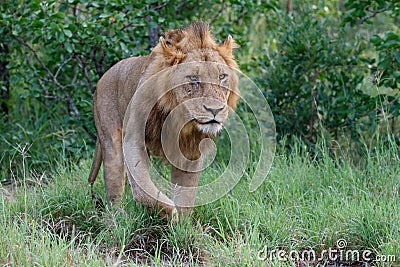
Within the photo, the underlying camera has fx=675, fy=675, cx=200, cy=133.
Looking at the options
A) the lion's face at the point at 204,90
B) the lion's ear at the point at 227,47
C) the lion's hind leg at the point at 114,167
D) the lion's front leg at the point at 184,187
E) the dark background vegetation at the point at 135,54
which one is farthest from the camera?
the dark background vegetation at the point at 135,54

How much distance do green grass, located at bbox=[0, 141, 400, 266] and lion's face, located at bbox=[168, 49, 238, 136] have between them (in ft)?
1.92

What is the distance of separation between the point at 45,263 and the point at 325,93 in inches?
137

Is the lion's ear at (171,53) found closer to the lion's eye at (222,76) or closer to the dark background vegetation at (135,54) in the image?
the lion's eye at (222,76)

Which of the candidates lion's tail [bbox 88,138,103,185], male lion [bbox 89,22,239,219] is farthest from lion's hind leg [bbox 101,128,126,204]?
lion's tail [bbox 88,138,103,185]

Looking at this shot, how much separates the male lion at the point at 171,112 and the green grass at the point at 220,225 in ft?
0.60

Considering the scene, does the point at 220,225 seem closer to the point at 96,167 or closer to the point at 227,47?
the point at 227,47

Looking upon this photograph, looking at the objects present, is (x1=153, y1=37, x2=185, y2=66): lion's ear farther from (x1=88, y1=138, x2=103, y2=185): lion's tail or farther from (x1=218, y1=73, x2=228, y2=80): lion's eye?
(x1=88, y1=138, x2=103, y2=185): lion's tail

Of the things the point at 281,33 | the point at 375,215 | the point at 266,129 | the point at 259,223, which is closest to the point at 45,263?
the point at 259,223

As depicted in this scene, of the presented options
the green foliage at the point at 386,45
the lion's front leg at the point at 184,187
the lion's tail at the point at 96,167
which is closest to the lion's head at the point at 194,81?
the lion's front leg at the point at 184,187

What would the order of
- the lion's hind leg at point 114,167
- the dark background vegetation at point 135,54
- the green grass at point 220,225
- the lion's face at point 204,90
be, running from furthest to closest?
the dark background vegetation at point 135,54 < the lion's hind leg at point 114,167 < the lion's face at point 204,90 < the green grass at point 220,225

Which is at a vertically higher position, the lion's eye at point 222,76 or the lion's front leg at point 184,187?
the lion's eye at point 222,76

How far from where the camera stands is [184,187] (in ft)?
13.6

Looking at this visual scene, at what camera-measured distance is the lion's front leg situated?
13.4ft

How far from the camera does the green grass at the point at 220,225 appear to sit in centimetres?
326
